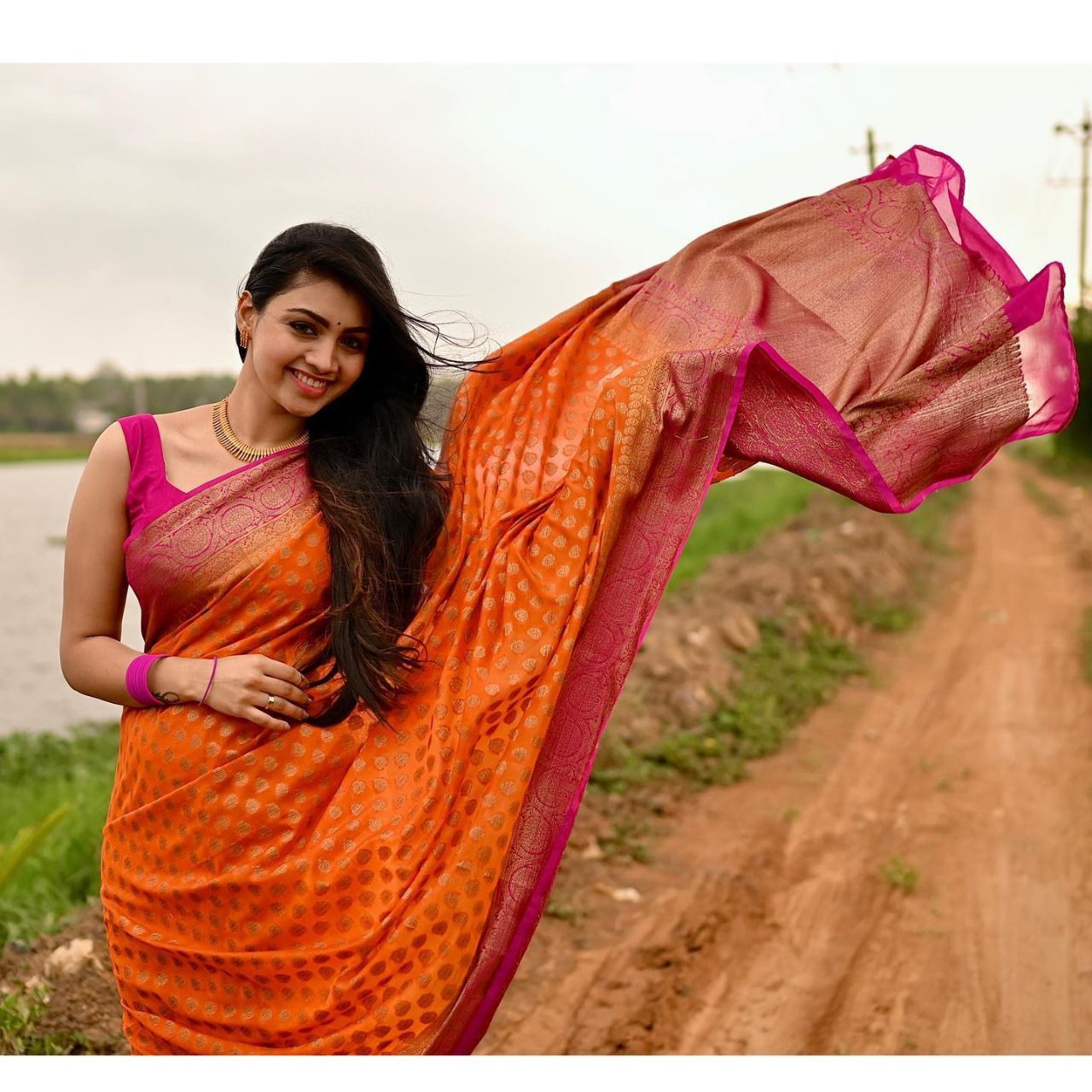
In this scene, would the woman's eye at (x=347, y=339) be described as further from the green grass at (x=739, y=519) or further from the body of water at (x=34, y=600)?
the body of water at (x=34, y=600)

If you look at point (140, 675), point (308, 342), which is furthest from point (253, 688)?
point (308, 342)

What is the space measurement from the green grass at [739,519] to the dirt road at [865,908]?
2708 mm

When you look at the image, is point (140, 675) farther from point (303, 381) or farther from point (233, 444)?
point (303, 381)

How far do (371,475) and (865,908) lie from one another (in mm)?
3187

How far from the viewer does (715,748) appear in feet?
19.9

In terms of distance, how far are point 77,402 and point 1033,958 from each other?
5.90 metres

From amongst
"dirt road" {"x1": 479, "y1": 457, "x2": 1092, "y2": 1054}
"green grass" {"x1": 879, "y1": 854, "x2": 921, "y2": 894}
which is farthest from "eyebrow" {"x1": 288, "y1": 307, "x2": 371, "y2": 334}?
"green grass" {"x1": 879, "y1": 854, "x2": 921, "y2": 894}

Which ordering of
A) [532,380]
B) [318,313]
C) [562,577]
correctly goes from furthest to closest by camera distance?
[532,380]
[562,577]
[318,313]

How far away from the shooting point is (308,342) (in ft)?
7.30

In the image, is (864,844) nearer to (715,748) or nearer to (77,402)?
(715,748)

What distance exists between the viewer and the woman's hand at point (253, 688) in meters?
2.18

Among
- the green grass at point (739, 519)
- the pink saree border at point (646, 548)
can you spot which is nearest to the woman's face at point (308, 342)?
the pink saree border at point (646, 548)

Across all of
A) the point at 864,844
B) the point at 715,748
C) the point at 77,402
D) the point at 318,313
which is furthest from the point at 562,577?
the point at 77,402

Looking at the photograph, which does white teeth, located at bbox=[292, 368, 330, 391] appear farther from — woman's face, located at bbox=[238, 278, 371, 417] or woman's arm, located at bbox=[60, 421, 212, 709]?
woman's arm, located at bbox=[60, 421, 212, 709]
